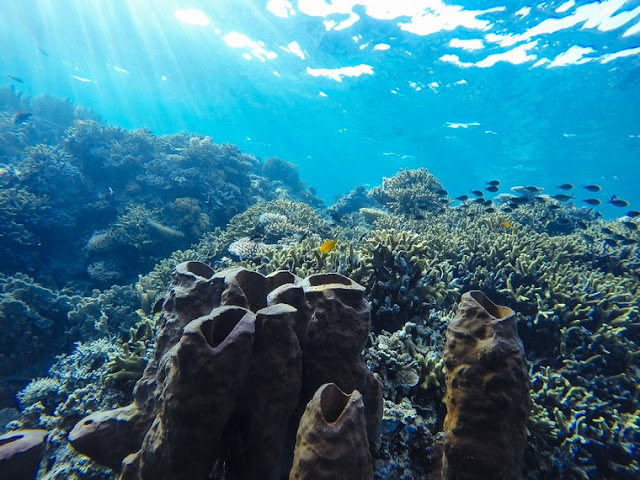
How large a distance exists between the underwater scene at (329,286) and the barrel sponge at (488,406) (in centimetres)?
1

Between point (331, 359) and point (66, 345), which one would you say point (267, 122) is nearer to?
point (66, 345)

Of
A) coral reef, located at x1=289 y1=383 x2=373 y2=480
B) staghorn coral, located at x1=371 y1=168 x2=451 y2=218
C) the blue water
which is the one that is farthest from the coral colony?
the blue water

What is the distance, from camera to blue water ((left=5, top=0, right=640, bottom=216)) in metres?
17.0

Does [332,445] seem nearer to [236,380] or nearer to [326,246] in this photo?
[236,380]

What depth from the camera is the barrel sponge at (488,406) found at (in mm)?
1697

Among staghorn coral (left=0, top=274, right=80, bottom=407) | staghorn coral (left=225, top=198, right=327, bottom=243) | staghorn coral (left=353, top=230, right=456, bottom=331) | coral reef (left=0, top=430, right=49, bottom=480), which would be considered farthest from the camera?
staghorn coral (left=225, top=198, right=327, bottom=243)

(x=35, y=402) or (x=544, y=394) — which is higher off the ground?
(x=544, y=394)

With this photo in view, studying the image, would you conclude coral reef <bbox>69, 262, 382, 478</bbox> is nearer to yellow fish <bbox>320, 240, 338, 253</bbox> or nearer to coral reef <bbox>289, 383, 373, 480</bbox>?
coral reef <bbox>289, 383, 373, 480</bbox>

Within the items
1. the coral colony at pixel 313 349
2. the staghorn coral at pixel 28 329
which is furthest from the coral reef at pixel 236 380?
the staghorn coral at pixel 28 329

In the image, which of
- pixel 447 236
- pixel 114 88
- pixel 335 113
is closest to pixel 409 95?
Answer: pixel 335 113

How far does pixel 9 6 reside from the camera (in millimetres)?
27328

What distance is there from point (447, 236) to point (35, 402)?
27.2 feet

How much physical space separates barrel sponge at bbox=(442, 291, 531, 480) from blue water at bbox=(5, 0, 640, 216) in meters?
19.9

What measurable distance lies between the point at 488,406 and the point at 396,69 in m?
27.2
